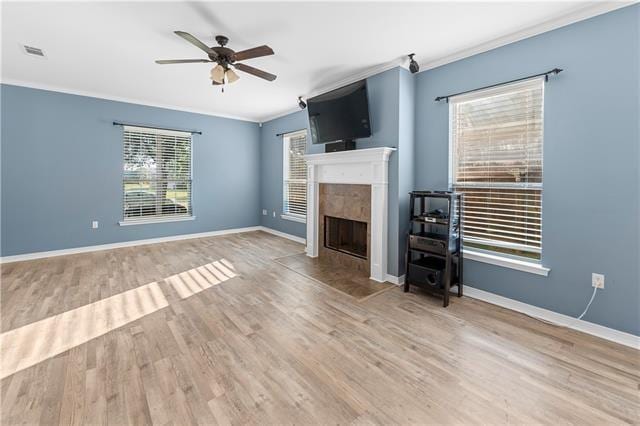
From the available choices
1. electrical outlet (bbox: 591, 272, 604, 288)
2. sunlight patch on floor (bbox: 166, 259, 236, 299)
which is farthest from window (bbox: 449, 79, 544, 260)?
sunlight patch on floor (bbox: 166, 259, 236, 299)

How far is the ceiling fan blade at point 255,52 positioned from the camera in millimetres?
2590

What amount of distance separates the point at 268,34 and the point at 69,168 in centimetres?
A: 423

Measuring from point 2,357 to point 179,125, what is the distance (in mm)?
4639

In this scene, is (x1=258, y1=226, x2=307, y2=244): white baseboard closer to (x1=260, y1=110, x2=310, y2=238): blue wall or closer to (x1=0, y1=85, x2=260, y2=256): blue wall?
(x1=260, y1=110, x2=310, y2=238): blue wall

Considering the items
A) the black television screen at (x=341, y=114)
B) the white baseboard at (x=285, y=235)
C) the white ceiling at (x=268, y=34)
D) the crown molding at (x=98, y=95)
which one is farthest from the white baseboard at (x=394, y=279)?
the crown molding at (x=98, y=95)

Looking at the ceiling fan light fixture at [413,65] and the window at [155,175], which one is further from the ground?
the ceiling fan light fixture at [413,65]

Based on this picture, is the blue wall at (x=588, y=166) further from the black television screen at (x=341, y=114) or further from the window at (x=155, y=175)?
the window at (x=155, y=175)

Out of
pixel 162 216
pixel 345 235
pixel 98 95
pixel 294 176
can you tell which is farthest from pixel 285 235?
pixel 98 95

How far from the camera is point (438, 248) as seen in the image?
2959 mm

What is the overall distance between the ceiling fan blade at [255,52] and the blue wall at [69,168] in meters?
3.52

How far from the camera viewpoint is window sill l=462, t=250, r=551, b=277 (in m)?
2.64

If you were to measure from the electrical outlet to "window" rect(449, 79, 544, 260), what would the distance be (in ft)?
1.36

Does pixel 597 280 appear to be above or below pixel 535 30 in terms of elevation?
below

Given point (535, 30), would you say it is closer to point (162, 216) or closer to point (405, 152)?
point (405, 152)
